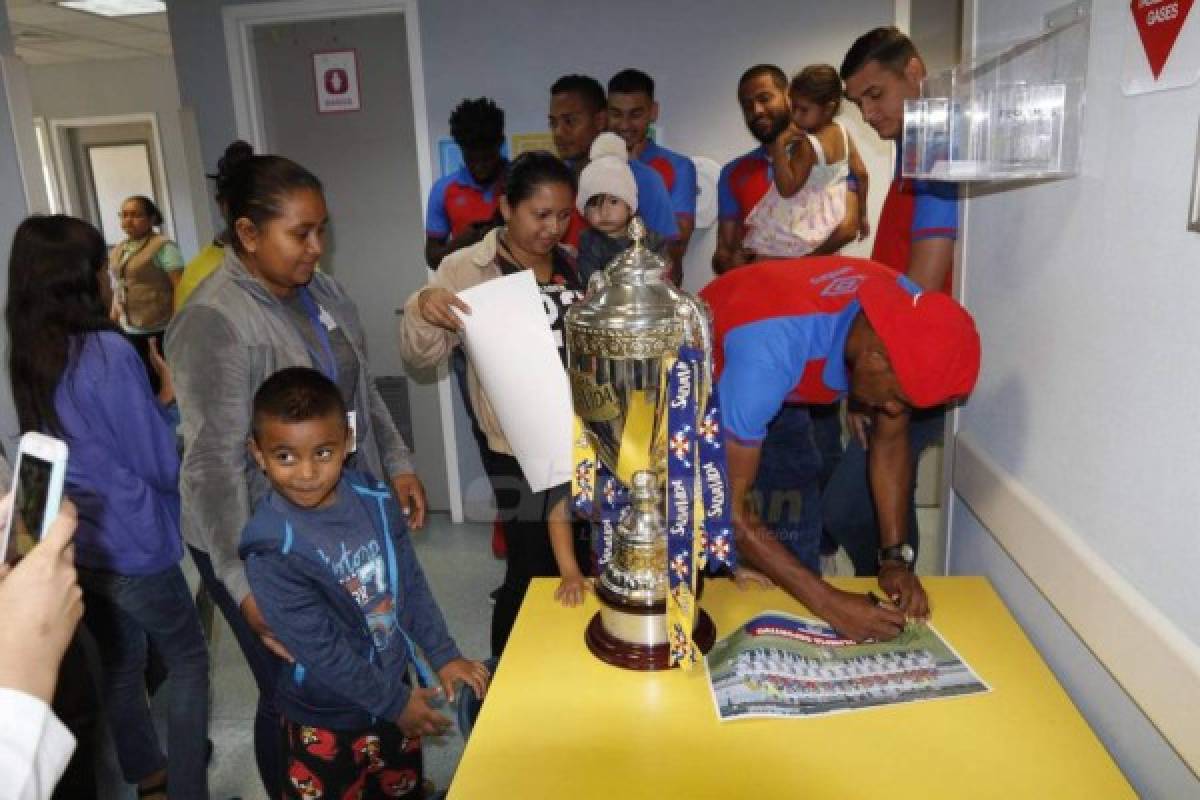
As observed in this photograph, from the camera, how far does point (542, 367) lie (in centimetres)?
162

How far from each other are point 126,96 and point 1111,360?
29.5 ft

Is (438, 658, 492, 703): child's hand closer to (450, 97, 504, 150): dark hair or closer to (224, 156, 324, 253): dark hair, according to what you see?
(224, 156, 324, 253): dark hair

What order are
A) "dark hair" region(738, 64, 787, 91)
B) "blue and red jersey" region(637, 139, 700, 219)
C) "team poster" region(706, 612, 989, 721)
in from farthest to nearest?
"blue and red jersey" region(637, 139, 700, 219) < "dark hair" region(738, 64, 787, 91) < "team poster" region(706, 612, 989, 721)

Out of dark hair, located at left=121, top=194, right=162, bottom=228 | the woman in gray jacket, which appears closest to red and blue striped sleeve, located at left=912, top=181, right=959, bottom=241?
the woman in gray jacket

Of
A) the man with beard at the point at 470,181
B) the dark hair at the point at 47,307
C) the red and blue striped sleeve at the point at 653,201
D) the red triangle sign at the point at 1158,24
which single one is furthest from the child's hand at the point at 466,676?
the man with beard at the point at 470,181

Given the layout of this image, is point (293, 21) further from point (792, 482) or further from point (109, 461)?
point (792, 482)

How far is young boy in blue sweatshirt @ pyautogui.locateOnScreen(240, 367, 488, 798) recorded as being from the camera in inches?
52.7

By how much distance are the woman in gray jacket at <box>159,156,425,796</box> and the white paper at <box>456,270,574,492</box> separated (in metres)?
0.29

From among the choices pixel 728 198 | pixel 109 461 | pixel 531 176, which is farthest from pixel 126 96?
pixel 531 176

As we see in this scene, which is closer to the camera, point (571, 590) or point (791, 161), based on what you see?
point (571, 590)

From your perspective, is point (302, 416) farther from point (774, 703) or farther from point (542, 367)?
point (774, 703)

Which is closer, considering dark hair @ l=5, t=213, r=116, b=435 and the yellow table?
the yellow table

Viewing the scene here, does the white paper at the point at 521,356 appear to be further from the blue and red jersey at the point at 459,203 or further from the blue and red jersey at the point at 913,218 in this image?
the blue and red jersey at the point at 459,203

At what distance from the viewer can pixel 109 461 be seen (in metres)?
1.68
